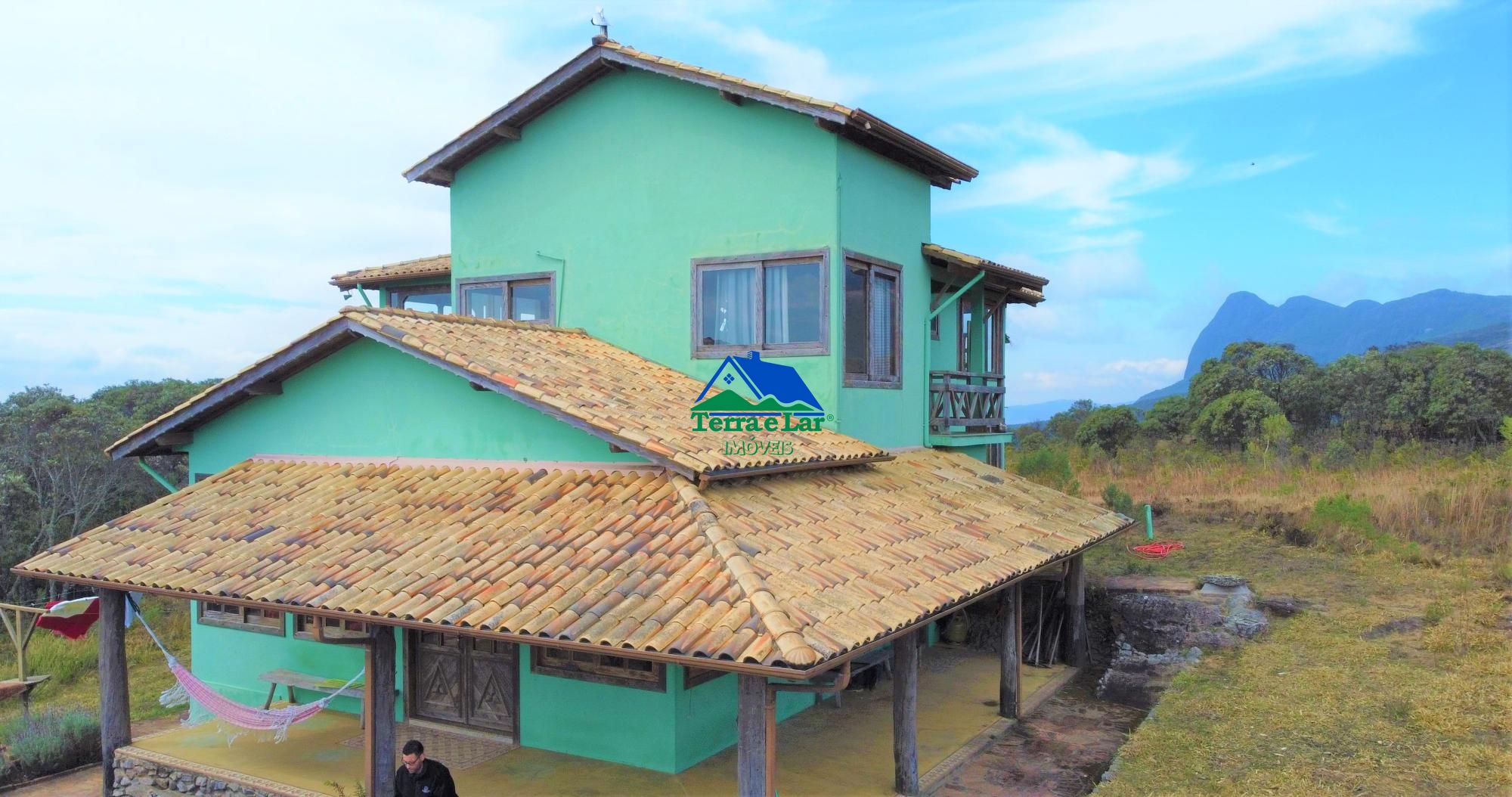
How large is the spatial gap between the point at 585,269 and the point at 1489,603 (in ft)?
48.1

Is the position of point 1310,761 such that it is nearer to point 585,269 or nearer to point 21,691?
point 585,269

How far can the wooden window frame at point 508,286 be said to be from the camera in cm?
1435

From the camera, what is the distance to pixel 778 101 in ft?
40.4

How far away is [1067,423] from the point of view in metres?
50.5

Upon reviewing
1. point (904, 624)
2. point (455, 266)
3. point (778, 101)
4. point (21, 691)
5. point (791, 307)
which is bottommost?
point (21, 691)

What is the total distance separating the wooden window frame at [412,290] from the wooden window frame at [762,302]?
578cm

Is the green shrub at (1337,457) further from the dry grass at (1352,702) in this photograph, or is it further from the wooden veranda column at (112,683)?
the wooden veranda column at (112,683)

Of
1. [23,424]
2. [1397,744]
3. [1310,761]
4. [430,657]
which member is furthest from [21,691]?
[1397,744]

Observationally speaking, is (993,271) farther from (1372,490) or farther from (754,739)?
(1372,490)

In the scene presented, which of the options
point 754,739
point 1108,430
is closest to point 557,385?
point 754,739

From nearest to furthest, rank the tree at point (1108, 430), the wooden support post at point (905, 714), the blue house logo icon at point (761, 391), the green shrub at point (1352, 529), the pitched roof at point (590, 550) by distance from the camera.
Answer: the pitched roof at point (590, 550)
the wooden support post at point (905, 714)
the blue house logo icon at point (761, 391)
the green shrub at point (1352, 529)
the tree at point (1108, 430)

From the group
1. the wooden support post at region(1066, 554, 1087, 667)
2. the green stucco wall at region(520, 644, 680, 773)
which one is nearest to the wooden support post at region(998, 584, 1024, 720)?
the wooden support post at region(1066, 554, 1087, 667)

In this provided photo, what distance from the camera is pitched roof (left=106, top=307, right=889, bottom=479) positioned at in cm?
928

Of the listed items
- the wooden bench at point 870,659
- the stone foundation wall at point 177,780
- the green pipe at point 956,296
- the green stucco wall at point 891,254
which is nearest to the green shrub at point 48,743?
the stone foundation wall at point 177,780
